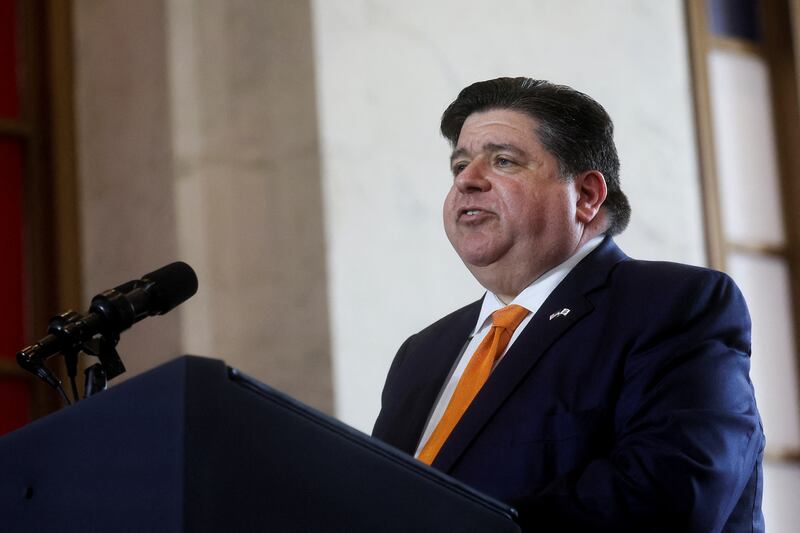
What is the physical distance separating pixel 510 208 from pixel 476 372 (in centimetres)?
35

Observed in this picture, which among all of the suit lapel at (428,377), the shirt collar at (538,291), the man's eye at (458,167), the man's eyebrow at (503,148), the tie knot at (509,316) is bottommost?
the suit lapel at (428,377)

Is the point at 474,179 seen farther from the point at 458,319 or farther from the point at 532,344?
the point at 532,344

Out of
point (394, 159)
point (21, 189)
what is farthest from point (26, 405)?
point (394, 159)

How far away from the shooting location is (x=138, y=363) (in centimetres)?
386

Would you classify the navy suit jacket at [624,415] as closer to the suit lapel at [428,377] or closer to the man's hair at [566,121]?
the suit lapel at [428,377]

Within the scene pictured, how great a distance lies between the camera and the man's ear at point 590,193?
2621mm

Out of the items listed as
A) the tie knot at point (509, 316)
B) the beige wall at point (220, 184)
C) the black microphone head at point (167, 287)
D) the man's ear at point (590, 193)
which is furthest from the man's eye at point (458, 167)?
the beige wall at point (220, 184)

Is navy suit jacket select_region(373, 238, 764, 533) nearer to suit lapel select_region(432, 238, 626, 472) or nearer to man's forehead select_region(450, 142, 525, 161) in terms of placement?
suit lapel select_region(432, 238, 626, 472)

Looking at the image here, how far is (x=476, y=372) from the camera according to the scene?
237cm

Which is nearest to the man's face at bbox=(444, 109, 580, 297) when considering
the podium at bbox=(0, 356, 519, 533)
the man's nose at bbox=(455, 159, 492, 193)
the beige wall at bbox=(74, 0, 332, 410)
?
the man's nose at bbox=(455, 159, 492, 193)

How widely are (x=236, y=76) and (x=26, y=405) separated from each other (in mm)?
1114

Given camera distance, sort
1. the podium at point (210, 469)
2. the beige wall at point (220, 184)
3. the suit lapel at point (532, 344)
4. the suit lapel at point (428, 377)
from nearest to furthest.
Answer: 1. the podium at point (210, 469)
2. the suit lapel at point (532, 344)
3. the suit lapel at point (428, 377)
4. the beige wall at point (220, 184)

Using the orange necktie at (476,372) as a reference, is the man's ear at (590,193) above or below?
above

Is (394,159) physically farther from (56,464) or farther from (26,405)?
(56,464)
